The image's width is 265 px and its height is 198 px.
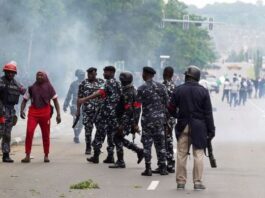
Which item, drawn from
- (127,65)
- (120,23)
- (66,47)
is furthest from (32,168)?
(127,65)

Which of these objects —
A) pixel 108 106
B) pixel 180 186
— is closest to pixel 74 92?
pixel 108 106

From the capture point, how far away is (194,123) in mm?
13367

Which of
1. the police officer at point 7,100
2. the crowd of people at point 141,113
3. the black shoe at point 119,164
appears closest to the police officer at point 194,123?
the crowd of people at point 141,113

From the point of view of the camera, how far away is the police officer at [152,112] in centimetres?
1519

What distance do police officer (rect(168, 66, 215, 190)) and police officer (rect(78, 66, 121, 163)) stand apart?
3.18 meters

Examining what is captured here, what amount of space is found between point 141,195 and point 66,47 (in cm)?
3834

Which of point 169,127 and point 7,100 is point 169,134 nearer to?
point 169,127

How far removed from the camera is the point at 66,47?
1999 inches

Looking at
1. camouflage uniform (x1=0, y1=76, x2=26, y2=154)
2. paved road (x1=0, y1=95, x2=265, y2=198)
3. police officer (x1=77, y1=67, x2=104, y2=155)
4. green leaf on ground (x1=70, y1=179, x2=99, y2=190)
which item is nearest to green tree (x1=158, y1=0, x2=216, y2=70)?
paved road (x1=0, y1=95, x2=265, y2=198)

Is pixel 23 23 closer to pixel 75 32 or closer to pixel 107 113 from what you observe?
pixel 75 32

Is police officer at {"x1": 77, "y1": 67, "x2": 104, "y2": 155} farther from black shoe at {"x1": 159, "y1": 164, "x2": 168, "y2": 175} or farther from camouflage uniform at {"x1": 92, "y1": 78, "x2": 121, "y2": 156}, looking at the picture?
black shoe at {"x1": 159, "y1": 164, "x2": 168, "y2": 175}

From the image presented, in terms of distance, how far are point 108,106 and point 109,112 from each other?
0.11 m

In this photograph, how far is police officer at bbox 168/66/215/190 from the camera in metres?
13.4

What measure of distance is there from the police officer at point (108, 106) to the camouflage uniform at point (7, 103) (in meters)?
1.21
